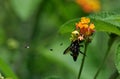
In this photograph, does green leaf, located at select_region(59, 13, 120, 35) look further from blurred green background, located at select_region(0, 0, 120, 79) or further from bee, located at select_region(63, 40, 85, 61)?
blurred green background, located at select_region(0, 0, 120, 79)

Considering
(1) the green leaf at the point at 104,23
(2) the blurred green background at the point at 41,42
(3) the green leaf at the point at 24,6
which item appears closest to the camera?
(1) the green leaf at the point at 104,23

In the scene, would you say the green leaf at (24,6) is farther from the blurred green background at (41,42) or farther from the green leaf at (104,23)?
the green leaf at (104,23)

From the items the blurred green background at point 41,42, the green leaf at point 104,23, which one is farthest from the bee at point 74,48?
the blurred green background at point 41,42

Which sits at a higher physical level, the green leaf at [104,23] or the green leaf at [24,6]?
the green leaf at [24,6]

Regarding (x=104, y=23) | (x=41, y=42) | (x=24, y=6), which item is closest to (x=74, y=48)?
(x=104, y=23)

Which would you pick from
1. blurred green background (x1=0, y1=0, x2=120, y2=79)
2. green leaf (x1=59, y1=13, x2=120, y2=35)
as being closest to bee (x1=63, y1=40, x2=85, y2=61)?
green leaf (x1=59, y1=13, x2=120, y2=35)

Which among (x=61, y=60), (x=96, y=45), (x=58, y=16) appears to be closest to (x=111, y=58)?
(x=96, y=45)
